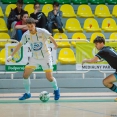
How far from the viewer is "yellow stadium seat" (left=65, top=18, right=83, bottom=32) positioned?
1573 cm

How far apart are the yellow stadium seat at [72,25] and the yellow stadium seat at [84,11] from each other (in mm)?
859

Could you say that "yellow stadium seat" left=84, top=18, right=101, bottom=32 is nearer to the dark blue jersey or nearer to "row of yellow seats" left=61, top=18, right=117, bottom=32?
"row of yellow seats" left=61, top=18, right=117, bottom=32

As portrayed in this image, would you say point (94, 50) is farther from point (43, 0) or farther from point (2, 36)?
point (43, 0)

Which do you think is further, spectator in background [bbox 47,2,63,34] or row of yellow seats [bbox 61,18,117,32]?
row of yellow seats [bbox 61,18,117,32]

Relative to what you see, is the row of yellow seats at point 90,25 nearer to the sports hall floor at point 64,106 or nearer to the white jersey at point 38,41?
the sports hall floor at point 64,106

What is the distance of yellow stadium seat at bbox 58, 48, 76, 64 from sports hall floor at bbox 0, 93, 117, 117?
5.72 ft

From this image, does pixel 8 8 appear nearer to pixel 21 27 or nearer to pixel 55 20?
pixel 55 20

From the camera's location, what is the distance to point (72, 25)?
1586 centimetres

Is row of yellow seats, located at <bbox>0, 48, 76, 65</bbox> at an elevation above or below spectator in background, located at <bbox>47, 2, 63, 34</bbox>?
below

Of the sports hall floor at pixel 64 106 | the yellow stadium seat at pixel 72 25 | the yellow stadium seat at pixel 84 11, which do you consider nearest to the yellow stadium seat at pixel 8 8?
the yellow stadium seat at pixel 72 25

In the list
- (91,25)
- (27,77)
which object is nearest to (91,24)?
(91,25)

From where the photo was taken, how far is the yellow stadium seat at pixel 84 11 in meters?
16.7

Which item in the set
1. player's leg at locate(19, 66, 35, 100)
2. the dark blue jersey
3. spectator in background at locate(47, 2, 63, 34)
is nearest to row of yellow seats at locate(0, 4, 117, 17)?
spectator in background at locate(47, 2, 63, 34)

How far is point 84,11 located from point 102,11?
75 cm
